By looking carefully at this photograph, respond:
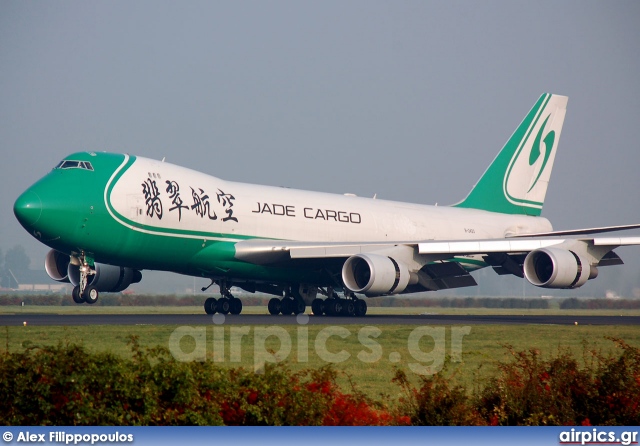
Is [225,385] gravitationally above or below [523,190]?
below

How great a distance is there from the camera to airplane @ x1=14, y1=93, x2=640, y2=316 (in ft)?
92.2

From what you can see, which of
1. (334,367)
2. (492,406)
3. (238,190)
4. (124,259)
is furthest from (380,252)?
(492,406)

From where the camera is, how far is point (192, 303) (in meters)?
50.6

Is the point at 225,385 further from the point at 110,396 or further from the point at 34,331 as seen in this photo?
the point at 34,331

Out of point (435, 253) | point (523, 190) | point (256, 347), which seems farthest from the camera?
point (523, 190)

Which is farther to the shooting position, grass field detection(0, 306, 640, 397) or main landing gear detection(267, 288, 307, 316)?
main landing gear detection(267, 288, 307, 316)

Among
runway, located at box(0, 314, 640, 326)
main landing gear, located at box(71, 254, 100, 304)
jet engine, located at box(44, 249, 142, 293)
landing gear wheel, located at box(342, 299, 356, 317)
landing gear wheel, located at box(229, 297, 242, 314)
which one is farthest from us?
landing gear wheel, located at box(229, 297, 242, 314)

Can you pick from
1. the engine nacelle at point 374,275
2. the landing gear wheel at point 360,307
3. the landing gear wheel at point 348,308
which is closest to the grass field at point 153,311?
the landing gear wheel at point 348,308

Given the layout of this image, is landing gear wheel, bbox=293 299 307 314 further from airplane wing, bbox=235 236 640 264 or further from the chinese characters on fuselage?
the chinese characters on fuselage

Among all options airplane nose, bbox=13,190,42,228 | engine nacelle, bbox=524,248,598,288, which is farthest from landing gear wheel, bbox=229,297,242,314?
engine nacelle, bbox=524,248,598,288

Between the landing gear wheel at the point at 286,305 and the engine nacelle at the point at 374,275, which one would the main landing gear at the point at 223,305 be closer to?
the landing gear wheel at the point at 286,305

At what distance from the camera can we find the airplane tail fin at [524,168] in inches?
1665

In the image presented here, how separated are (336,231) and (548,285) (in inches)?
328
